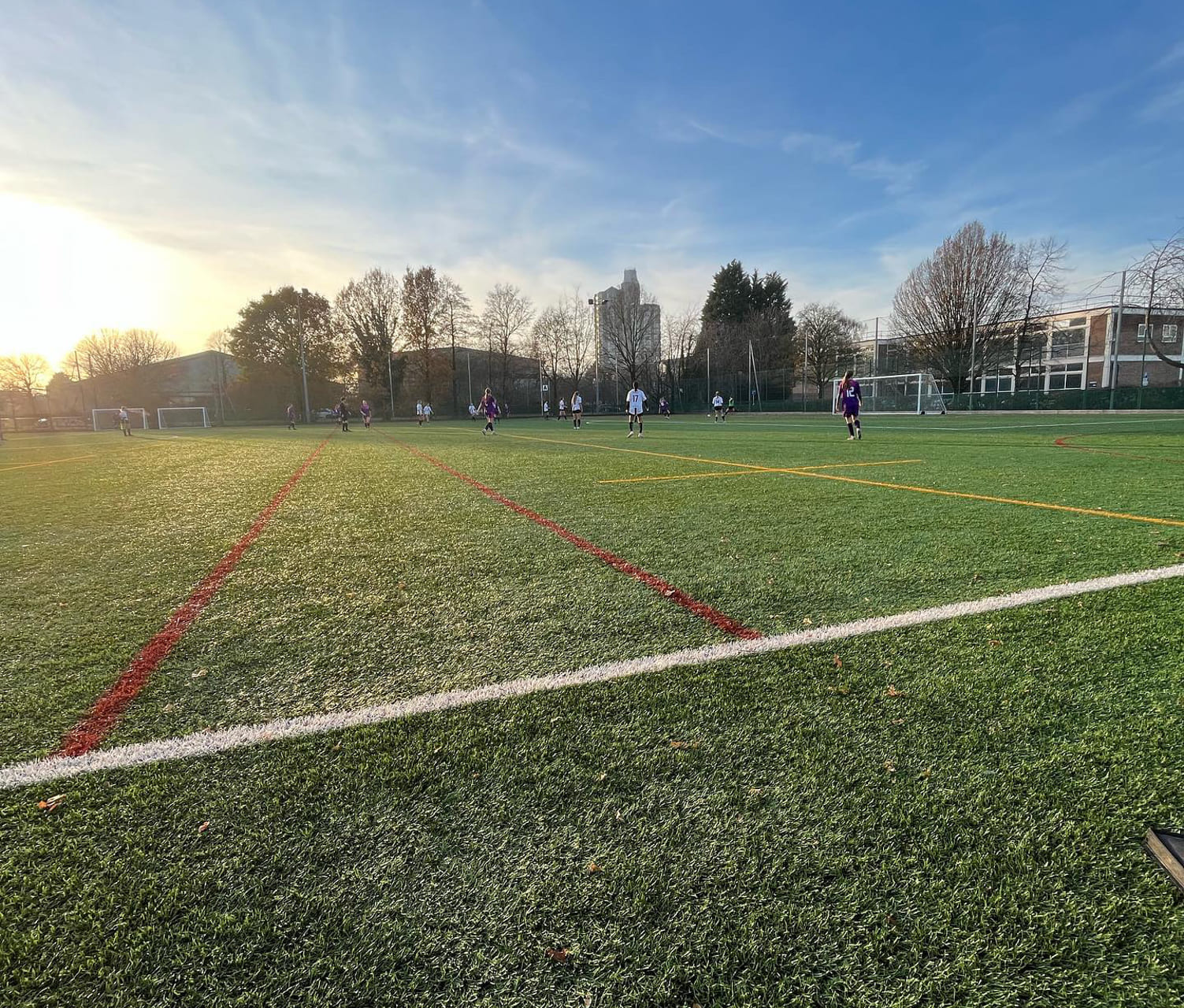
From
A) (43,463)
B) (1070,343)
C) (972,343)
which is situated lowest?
(43,463)

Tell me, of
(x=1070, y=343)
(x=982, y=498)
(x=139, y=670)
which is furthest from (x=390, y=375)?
(x=1070, y=343)

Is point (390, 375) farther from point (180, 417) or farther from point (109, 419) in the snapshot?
point (109, 419)

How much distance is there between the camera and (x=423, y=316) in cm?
5550

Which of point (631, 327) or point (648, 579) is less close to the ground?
point (631, 327)

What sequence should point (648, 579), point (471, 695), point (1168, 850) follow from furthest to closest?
point (648, 579)
point (471, 695)
point (1168, 850)

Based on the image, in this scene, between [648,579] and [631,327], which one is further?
[631,327]

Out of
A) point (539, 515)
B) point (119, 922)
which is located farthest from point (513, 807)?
point (539, 515)

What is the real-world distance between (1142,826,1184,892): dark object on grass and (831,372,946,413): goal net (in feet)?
117

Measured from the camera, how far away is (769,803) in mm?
1697

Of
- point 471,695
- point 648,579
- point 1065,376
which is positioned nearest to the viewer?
point 471,695

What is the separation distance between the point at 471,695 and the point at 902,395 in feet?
138

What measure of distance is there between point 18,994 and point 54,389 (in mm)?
81240

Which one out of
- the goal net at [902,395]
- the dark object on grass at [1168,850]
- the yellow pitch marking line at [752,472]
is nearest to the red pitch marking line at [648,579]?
the dark object on grass at [1168,850]

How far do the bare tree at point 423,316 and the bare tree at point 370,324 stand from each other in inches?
45.5
